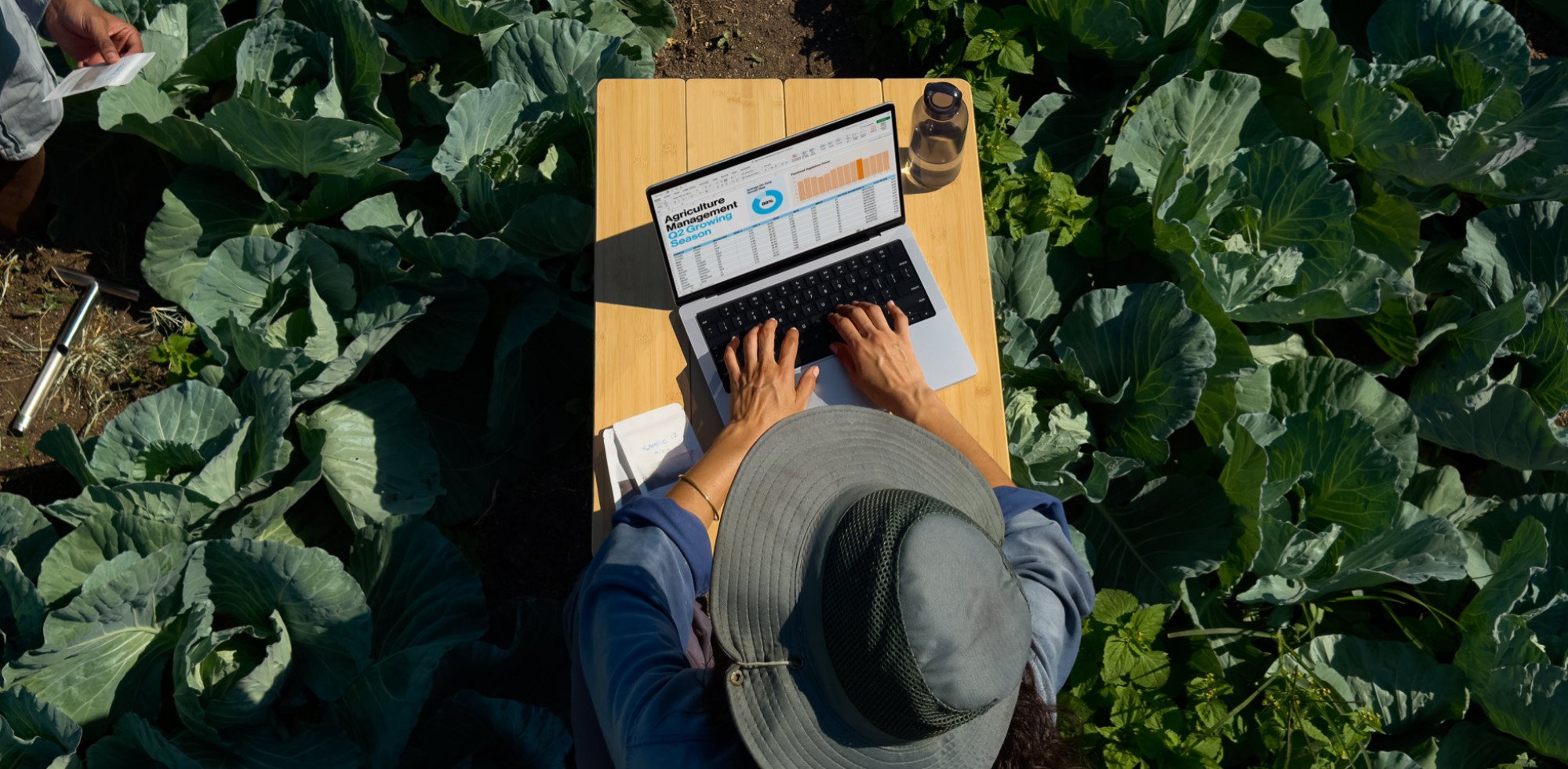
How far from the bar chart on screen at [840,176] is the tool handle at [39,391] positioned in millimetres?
2555

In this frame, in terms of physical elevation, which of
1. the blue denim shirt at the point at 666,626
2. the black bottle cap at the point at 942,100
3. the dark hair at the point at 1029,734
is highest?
the black bottle cap at the point at 942,100

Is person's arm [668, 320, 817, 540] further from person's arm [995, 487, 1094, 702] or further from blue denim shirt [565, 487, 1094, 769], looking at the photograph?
person's arm [995, 487, 1094, 702]

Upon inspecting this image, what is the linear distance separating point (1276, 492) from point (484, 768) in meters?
2.08

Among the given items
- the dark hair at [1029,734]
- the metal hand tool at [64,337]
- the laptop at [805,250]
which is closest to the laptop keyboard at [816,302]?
the laptop at [805,250]

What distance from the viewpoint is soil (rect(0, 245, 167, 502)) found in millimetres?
3213

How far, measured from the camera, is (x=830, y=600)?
1577 millimetres

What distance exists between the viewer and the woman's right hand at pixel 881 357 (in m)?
2.22

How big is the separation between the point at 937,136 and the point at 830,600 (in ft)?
4.17

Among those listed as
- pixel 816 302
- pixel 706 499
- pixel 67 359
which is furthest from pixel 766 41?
pixel 67 359

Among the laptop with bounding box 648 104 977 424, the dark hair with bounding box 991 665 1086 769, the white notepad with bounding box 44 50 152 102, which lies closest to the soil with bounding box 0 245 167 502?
the white notepad with bounding box 44 50 152 102

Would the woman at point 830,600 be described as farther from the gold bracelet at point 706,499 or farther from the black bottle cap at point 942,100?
the black bottle cap at point 942,100

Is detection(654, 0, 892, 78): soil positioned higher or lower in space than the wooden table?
lower

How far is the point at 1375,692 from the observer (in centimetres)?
280

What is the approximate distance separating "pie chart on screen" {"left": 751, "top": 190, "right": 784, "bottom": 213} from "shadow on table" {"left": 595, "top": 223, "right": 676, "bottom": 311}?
267 mm
